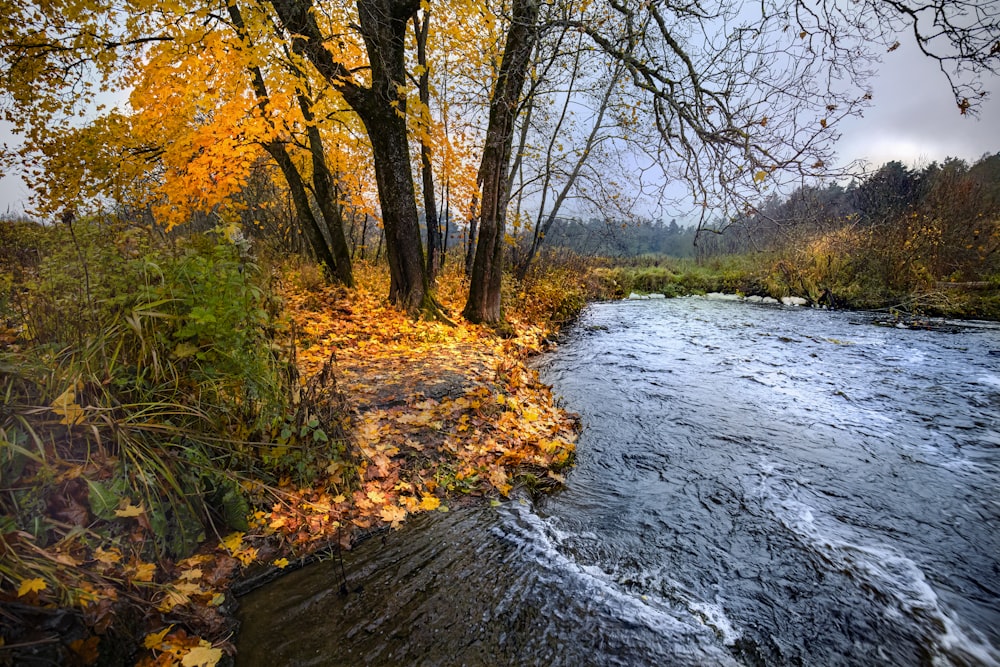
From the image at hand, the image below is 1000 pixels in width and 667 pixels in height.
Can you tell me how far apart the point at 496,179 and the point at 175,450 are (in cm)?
597

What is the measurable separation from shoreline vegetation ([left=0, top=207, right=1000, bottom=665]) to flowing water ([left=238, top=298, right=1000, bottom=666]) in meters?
0.32

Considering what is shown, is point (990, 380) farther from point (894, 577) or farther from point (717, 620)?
point (717, 620)

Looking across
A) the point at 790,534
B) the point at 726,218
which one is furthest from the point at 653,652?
the point at 726,218

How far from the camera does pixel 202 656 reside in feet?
6.08

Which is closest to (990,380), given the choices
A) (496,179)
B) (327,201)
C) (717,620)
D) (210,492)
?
(717,620)

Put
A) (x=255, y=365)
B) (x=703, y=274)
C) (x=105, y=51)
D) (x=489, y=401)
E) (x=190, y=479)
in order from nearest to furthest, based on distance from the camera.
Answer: (x=190, y=479)
(x=255, y=365)
(x=489, y=401)
(x=105, y=51)
(x=703, y=274)

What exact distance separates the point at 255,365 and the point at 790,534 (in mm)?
4007

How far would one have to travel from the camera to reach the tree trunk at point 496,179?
6.20 m

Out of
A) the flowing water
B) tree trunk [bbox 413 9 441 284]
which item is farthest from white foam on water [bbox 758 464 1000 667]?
tree trunk [bbox 413 9 441 284]

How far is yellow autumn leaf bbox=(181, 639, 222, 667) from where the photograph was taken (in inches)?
71.8

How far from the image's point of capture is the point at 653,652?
6.82 ft

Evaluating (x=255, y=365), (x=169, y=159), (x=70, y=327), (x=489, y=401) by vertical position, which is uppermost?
(x=169, y=159)

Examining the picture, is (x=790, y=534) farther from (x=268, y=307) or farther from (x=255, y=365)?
(x=268, y=307)

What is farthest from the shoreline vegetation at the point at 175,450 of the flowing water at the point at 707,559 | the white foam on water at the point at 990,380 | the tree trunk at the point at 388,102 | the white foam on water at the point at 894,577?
the white foam on water at the point at 990,380
